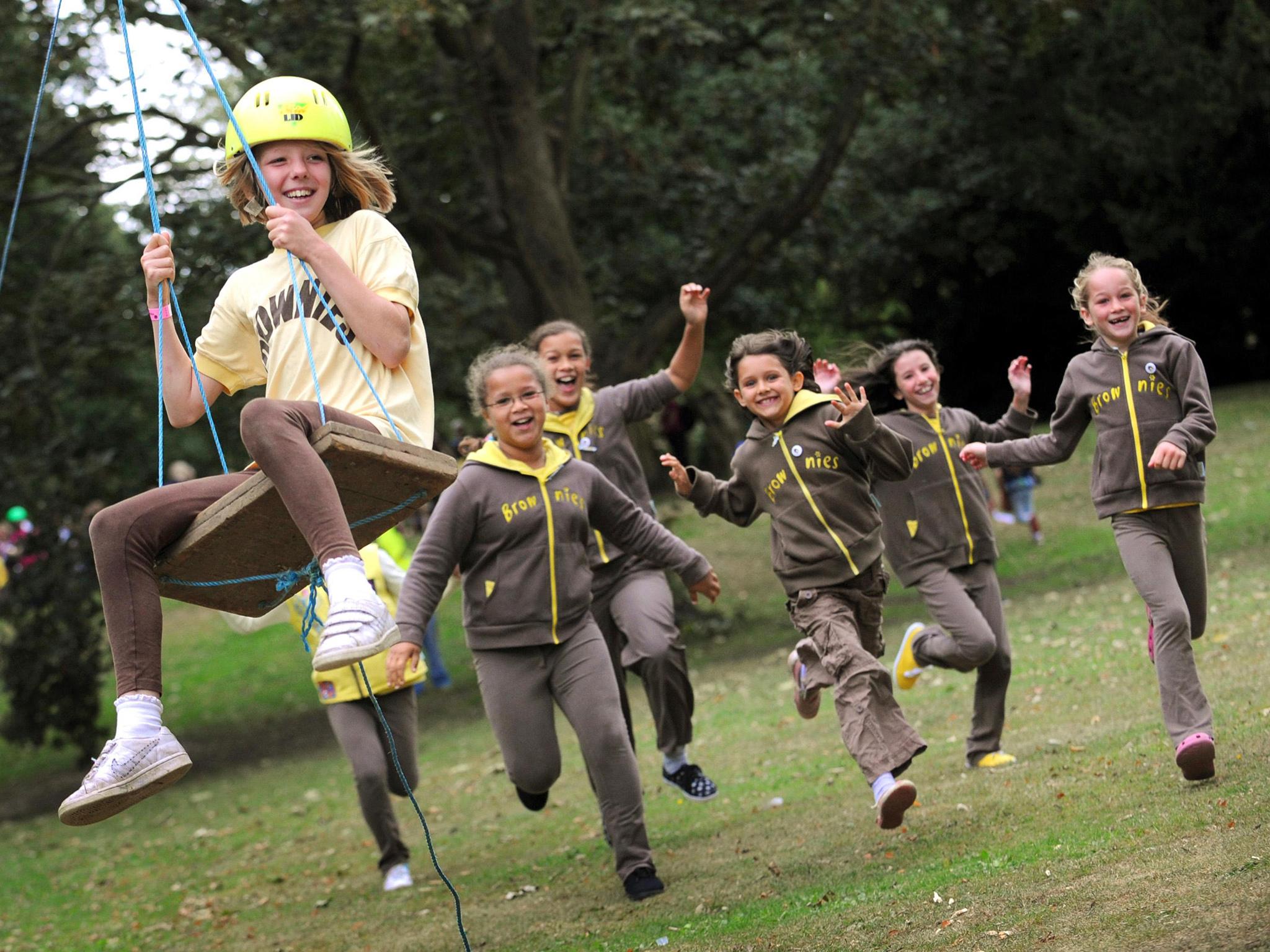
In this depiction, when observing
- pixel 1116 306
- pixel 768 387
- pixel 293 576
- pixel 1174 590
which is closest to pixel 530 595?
pixel 768 387

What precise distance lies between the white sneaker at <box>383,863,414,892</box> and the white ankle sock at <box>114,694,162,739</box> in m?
3.96

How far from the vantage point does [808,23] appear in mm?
16453

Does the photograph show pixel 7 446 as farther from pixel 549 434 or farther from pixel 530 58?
pixel 549 434

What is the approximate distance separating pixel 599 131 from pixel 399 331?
1422 cm

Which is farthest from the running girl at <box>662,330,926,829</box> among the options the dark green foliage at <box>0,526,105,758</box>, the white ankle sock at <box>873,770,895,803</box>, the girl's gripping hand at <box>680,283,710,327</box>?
the dark green foliage at <box>0,526,105,758</box>

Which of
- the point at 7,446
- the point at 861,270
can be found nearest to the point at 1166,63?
the point at 861,270

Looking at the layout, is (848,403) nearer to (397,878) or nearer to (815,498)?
(815,498)

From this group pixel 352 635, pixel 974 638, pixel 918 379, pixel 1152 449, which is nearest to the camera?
pixel 352 635

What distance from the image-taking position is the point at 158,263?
17.6 feet

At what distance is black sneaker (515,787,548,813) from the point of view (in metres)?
7.41

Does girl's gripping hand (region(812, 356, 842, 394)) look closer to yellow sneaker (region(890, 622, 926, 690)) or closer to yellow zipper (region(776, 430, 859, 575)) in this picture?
yellow zipper (region(776, 430, 859, 575))

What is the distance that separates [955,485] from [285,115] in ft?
13.7

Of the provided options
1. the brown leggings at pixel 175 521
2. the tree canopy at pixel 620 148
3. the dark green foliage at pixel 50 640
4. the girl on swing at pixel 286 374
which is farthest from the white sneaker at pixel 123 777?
the dark green foliage at pixel 50 640

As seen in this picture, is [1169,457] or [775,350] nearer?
[1169,457]
